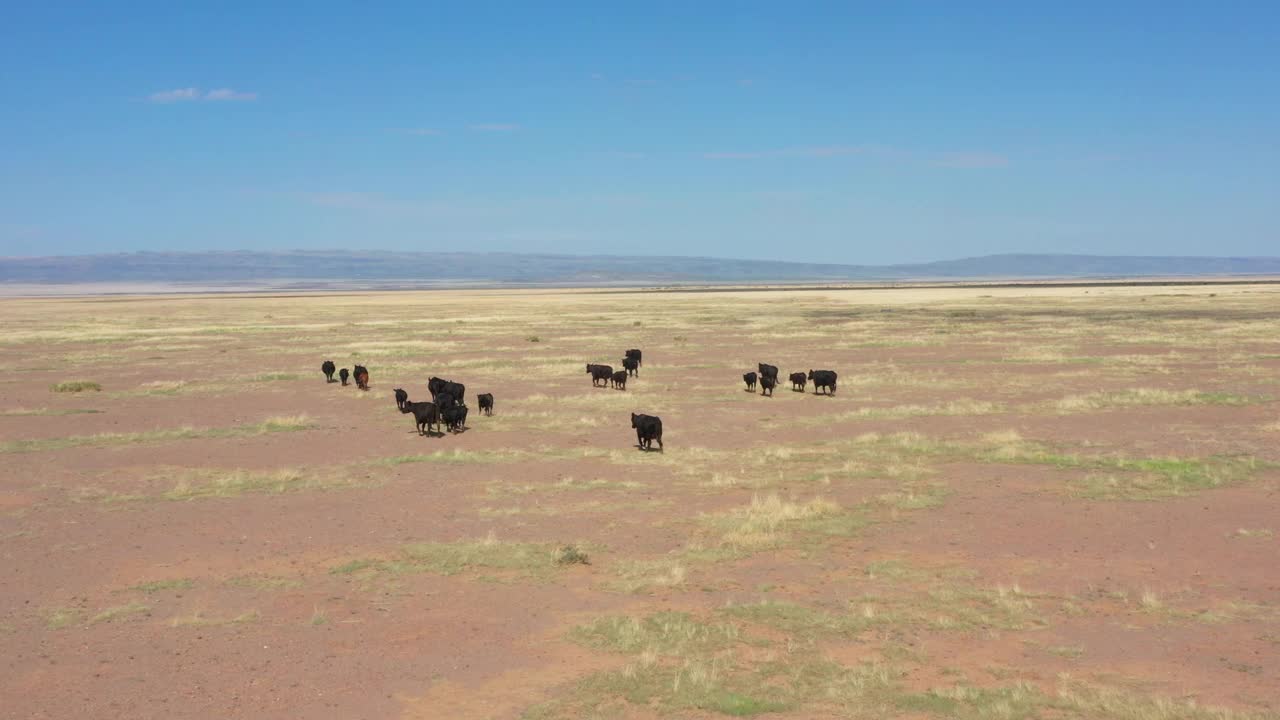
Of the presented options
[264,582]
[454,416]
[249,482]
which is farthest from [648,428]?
[264,582]

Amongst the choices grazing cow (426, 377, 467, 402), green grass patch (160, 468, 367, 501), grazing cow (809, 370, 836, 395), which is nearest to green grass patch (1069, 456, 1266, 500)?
grazing cow (809, 370, 836, 395)

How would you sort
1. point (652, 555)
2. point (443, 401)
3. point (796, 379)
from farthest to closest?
point (796, 379)
point (443, 401)
point (652, 555)

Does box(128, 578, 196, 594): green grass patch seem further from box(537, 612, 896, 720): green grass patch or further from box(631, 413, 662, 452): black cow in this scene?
box(631, 413, 662, 452): black cow

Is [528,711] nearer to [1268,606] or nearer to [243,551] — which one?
[243,551]

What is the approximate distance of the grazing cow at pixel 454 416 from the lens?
24.9 meters

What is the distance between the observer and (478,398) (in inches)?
1121

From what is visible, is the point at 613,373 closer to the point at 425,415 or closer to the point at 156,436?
the point at 425,415

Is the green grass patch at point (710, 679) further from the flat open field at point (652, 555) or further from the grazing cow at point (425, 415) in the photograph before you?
the grazing cow at point (425, 415)

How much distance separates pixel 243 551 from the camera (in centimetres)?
1455

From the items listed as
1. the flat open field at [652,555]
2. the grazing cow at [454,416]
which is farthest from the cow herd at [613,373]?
the grazing cow at [454,416]

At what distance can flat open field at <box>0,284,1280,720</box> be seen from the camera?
32.0ft

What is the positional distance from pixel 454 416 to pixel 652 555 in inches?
473

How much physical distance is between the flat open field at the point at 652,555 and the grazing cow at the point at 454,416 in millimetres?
455

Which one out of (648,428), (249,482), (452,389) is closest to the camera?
(249,482)
